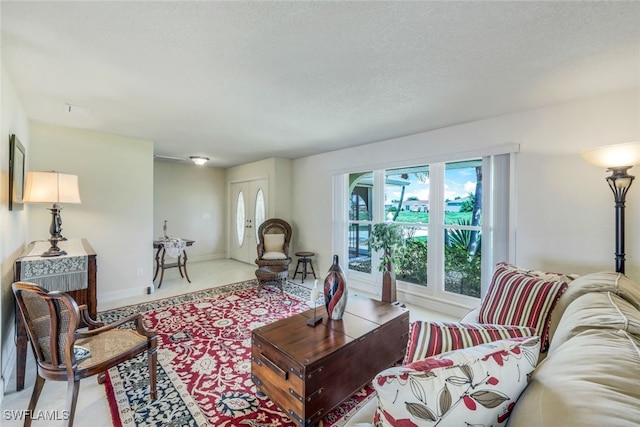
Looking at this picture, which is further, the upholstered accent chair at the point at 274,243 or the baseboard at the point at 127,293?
the upholstered accent chair at the point at 274,243

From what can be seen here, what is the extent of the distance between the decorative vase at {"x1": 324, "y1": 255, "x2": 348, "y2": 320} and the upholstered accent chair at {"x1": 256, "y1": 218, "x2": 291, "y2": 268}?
227cm

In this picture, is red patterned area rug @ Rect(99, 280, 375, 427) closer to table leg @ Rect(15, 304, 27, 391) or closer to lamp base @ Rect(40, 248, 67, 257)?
table leg @ Rect(15, 304, 27, 391)

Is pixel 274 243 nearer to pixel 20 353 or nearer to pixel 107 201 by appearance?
pixel 107 201

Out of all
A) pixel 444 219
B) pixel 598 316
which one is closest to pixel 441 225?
pixel 444 219

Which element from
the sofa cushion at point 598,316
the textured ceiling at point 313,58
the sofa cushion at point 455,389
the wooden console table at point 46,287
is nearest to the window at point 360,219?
the textured ceiling at point 313,58

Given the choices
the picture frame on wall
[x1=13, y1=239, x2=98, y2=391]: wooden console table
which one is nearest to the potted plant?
[x1=13, y1=239, x2=98, y2=391]: wooden console table

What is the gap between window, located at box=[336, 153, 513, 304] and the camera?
3.01 m

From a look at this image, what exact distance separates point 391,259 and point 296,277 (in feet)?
7.11

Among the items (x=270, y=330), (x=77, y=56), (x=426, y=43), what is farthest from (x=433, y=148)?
(x=77, y=56)

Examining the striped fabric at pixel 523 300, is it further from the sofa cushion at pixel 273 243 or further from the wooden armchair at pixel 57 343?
the sofa cushion at pixel 273 243

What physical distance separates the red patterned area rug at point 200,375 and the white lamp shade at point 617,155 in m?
2.45

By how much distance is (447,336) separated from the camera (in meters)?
1.10

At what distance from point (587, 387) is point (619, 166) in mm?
2188

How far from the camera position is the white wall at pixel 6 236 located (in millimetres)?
1917
